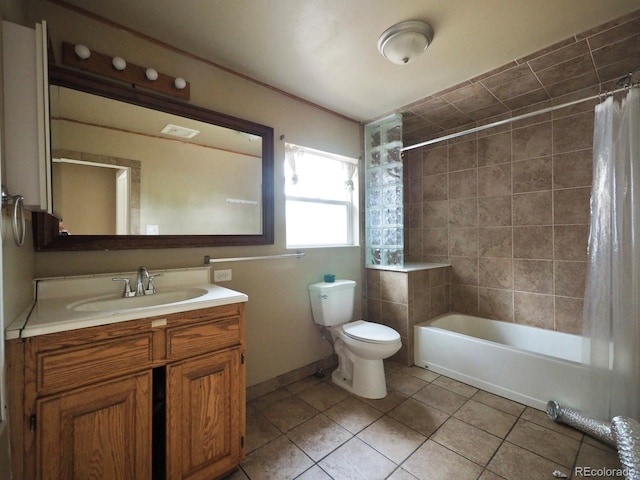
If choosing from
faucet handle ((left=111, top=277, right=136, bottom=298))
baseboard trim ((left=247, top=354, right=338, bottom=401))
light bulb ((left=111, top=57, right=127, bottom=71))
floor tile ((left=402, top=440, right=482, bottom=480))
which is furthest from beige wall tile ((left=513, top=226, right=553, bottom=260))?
light bulb ((left=111, top=57, right=127, bottom=71))

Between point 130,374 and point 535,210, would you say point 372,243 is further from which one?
point 130,374

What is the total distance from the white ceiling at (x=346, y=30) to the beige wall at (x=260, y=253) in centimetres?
9

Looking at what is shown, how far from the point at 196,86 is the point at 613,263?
266 centimetres

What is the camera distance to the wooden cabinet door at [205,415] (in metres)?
1.16

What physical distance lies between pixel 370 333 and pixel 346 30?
1.94 m

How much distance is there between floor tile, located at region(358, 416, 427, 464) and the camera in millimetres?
1478

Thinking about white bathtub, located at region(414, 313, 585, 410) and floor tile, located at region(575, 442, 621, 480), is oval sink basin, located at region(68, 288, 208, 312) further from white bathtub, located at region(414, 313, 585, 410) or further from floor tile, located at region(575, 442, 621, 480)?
floor tile, located at region(575, 442, 621, 480)

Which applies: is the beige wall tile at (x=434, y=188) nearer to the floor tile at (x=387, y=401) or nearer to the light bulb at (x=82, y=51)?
the floor tile at (x=387, y=401)

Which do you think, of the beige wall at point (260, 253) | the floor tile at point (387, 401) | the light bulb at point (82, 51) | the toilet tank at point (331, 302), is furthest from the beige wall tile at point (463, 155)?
the light bulb at point (82, 51)

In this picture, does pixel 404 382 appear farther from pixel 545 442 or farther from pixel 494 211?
pixel 494 211

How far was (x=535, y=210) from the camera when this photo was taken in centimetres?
244

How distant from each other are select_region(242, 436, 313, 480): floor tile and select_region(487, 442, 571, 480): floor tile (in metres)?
0.95

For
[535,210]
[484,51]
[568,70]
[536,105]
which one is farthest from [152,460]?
[536,105]

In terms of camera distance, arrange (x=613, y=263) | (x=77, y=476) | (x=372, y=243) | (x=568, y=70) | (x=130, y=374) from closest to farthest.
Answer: (x=77, y=476)
(x=130, y=374)
(x=613, y=263)
(x=568, y=70)
(x=372, y=243)
